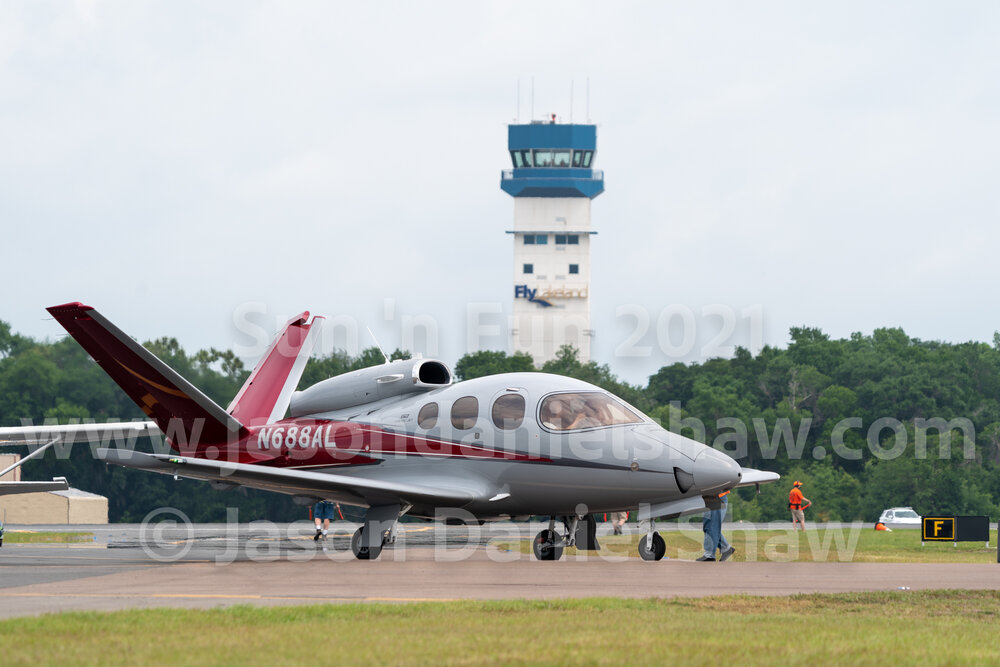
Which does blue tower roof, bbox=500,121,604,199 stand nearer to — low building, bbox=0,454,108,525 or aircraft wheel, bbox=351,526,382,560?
low building, bbox=0,454,108,525

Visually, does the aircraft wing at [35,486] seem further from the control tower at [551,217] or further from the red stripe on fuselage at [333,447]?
the control tower at [551,217]

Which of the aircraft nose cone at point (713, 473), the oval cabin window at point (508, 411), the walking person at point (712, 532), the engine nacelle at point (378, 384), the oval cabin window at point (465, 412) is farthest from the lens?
the engine nacelle at point (378, 384)

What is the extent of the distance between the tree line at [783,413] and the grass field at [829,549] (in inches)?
1050

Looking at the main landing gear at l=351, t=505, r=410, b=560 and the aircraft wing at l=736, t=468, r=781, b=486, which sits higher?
the aircraft wing at l=736, t=468, r=781, b=486

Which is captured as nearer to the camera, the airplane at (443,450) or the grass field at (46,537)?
the airplane at (443,450)

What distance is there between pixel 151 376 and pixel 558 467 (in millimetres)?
6828

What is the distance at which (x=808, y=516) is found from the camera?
7400 cm

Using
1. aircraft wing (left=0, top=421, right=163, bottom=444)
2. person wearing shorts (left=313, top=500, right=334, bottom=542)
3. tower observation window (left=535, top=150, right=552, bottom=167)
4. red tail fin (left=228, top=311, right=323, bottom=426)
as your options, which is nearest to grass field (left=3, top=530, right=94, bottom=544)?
aircraft wing (left=0, top=421, right=163, bottom=444)

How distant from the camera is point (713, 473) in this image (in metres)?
18.5

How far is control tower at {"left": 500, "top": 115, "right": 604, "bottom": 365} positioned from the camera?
149750mm

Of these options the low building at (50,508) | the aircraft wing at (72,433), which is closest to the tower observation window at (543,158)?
the low building at (50,508)

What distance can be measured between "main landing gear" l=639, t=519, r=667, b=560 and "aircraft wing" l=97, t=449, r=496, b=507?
243 cm

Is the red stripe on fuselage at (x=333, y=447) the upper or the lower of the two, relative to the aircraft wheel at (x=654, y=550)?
upper

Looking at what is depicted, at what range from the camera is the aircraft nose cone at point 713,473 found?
60.5 feet
